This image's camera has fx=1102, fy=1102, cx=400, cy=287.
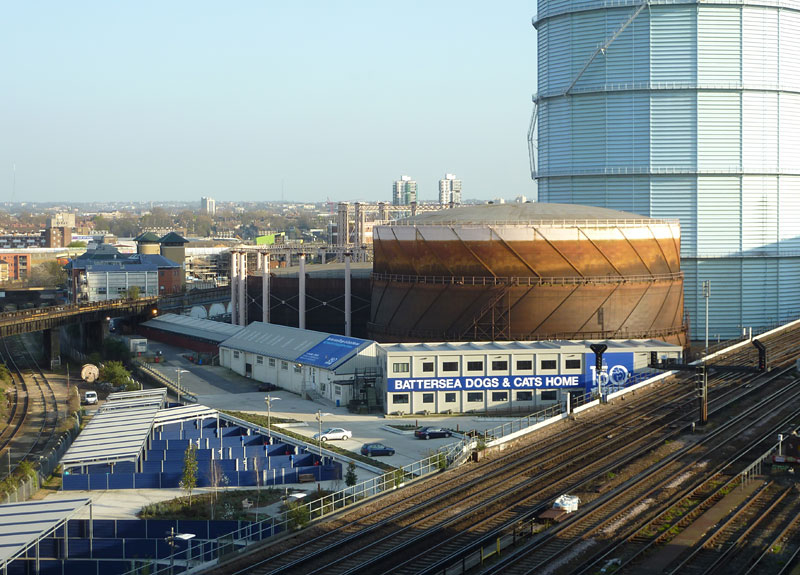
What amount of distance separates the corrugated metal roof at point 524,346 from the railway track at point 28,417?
1924cm

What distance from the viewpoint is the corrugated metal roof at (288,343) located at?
64.3 meters

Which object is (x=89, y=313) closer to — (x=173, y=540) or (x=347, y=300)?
(x=347, y=300)

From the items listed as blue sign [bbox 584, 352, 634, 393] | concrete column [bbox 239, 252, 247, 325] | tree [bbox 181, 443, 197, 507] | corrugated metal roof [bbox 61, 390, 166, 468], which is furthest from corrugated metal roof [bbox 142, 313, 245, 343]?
tree [bbox 181, 443, 197, 507]

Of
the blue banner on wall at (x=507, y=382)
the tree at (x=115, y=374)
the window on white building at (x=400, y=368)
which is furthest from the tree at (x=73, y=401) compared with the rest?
the blue banner on wall at (x=507, y=382)

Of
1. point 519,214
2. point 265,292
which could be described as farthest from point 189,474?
point 265,292

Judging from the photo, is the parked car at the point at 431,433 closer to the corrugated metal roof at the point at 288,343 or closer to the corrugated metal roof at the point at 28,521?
the corrugated metal roof at the point at 288,343

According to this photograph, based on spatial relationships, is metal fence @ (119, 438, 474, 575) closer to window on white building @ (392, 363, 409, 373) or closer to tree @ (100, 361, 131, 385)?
window on white building @ (392, 363, 409, 373)

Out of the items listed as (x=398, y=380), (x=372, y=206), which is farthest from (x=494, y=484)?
(x=372, y=206)

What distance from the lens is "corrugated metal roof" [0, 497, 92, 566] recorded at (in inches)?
1297

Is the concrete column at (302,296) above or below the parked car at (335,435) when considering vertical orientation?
above

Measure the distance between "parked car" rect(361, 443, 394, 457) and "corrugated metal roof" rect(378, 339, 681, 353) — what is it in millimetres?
9526

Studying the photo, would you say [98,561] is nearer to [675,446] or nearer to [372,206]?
[675,446]

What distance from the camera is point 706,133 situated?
258ft

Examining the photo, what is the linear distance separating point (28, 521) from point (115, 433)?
1591 cm
